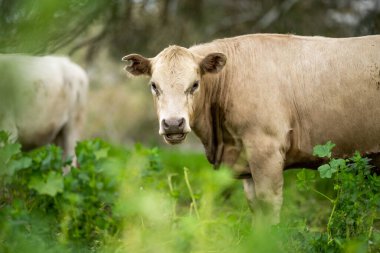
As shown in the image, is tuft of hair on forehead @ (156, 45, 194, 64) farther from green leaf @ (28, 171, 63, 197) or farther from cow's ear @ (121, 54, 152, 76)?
green leaf @ (28, 171, 63, 197)

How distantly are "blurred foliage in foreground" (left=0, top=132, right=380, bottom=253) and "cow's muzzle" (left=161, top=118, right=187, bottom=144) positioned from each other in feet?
0.90

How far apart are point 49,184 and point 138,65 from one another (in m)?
1.32

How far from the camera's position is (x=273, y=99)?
5.52 meters

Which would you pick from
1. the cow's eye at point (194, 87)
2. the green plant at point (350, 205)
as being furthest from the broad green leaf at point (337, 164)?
the cow's eye at point (194, 87)

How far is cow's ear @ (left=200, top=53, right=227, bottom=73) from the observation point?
219 inches

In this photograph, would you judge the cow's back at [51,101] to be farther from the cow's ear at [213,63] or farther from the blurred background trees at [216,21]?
the cow's ear at [213,63]

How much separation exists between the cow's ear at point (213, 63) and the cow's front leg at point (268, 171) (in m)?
0.75

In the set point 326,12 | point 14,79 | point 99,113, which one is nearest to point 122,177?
point 14,79

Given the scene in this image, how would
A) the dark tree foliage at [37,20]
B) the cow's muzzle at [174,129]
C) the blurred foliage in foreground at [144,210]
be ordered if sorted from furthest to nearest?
the cow's muzzle at [174,129] < the blurred foliage in foreground at [144,210] < the dark tree foliage at [37,20]

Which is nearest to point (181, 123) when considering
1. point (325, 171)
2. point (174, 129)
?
point (174, 129)

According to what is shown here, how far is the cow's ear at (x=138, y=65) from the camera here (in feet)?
18.6

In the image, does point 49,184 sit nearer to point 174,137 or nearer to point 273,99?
point 174,137

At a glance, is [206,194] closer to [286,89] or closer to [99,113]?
[286,89]

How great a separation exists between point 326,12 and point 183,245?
25.0ft
